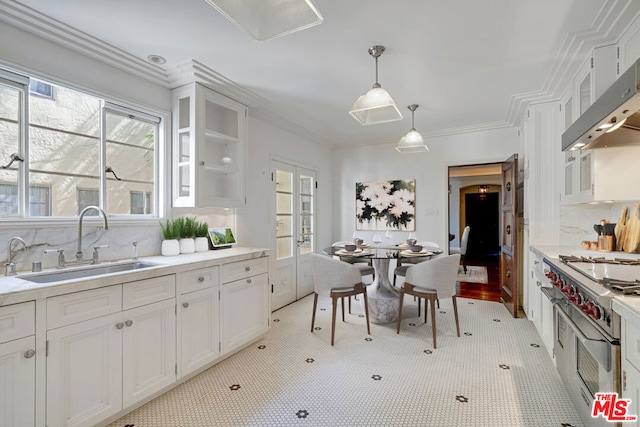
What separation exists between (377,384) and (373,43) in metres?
2.54

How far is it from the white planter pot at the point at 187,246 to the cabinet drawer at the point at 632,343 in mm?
2926

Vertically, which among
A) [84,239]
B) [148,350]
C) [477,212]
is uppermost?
[477,212]

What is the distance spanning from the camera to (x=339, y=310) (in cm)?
404

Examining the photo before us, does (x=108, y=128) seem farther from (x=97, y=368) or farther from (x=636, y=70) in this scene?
(x=636, y=70)

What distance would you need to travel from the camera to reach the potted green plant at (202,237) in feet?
9.82

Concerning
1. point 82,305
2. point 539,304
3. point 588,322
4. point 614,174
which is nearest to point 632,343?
point 588,322

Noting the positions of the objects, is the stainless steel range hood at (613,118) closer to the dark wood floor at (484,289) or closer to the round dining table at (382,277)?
the round dining table at (382,277)

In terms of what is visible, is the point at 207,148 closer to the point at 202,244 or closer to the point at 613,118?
the point at 202,244

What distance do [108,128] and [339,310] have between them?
10.4 ft

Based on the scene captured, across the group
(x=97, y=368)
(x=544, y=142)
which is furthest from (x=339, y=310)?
(x=544, y=142)

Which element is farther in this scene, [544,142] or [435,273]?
[544,142]

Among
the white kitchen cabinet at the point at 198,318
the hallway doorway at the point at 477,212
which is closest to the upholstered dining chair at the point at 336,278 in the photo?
the white kitchen cabinet at the point at 198,318

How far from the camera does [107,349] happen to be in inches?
71.5

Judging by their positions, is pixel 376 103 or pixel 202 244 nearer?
pixel 376 103
